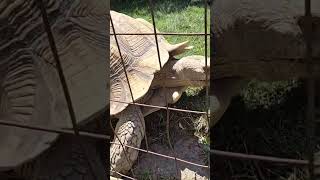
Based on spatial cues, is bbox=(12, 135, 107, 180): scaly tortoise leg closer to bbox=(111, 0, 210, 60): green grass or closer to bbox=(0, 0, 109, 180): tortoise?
bbox=(0, 0, 109, 180): tortoise

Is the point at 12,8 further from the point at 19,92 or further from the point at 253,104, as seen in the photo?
the point at 253,104

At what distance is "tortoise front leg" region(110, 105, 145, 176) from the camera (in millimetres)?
2061

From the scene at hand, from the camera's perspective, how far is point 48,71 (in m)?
0.40

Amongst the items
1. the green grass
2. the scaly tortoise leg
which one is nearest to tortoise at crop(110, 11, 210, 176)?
the green grass

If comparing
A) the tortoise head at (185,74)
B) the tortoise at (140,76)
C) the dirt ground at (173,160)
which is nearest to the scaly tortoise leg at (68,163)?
the dirt ground at (173,160)

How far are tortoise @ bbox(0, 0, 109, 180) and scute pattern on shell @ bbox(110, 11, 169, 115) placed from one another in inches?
69.0

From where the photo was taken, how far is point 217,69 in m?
0.37

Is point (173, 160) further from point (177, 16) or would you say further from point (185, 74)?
point (177, 16)

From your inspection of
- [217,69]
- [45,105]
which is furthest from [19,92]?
[217,69]

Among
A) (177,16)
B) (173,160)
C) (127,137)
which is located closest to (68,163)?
(173,160)

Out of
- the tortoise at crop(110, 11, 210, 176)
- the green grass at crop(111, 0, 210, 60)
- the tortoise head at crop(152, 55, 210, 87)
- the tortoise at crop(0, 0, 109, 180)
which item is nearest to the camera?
the tortoise at crop(0, 0, 109, 180)

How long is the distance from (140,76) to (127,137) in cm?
31

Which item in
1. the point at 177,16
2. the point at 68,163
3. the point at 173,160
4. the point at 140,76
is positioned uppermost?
the point at 177,16

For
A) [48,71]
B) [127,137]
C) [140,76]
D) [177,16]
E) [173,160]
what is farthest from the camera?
[177,16]
